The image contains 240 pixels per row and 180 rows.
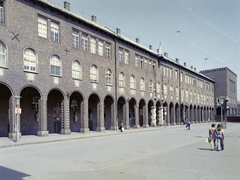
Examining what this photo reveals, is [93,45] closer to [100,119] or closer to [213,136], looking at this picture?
[100,119]

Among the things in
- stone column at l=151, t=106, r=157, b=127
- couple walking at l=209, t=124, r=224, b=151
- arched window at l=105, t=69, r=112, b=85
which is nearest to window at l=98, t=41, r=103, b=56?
arched window at l=105, t=69, r=112, b=85

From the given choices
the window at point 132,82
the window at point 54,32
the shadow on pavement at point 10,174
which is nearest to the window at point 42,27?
the window at point 54,32

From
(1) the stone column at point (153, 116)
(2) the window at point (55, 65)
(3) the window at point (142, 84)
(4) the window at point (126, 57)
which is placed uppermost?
(4) the window at point (126, 57)

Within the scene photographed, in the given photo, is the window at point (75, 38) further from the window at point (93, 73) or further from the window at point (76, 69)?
the window at point (93, 73)

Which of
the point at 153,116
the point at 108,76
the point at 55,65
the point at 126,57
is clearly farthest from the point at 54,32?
the point at 153,116

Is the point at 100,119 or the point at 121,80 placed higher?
the point at 121,80

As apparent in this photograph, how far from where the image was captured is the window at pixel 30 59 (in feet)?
76.1

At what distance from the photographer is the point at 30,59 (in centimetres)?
2364

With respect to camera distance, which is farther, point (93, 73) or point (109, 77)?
point (109, 77)

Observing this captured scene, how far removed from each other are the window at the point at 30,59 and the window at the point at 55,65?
208 cm

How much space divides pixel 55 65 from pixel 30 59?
3.03 metres

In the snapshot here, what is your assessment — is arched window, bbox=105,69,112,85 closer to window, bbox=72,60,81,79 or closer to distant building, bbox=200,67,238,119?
window, bbox=72,60,81,79

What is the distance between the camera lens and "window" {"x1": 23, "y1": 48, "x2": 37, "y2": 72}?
23.2 meters

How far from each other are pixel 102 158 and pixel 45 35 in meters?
16.8
